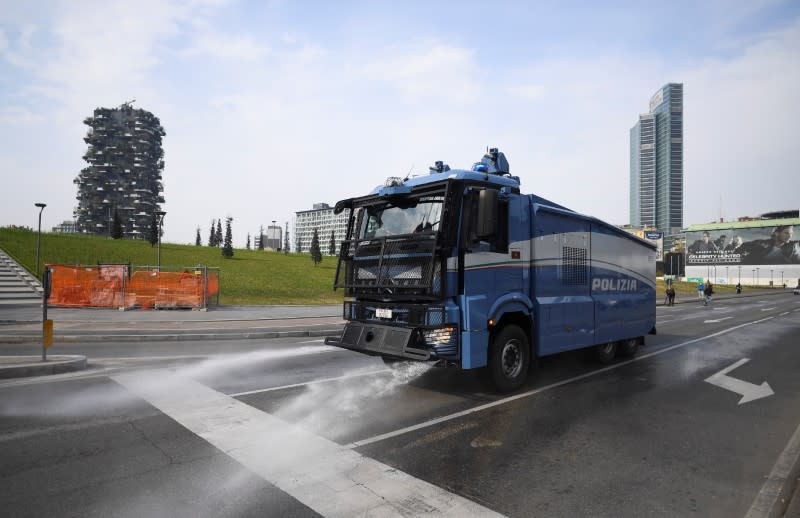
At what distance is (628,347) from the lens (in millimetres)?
10367

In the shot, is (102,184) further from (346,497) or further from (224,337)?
(346,497)

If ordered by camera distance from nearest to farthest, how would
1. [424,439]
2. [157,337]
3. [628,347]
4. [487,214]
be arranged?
[424,439] < [487,214] < [628,347] < [157,337]

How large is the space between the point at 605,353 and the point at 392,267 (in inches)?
221

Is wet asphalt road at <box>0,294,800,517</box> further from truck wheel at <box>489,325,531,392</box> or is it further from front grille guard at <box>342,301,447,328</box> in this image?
front grille guard at <box>342,301,447,328</box>

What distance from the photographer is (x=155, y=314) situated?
19.5 meters

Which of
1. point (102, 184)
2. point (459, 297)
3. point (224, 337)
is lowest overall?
point (224, 337)

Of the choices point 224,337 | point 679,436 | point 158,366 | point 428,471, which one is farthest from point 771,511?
point 224,337

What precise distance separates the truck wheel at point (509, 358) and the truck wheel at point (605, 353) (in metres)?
3.09

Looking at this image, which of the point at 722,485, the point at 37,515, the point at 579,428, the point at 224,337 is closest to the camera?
the point at 37,515

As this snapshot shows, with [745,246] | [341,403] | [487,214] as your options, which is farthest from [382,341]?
[745,246]

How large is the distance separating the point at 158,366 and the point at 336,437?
223 inches

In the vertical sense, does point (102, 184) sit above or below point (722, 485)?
above

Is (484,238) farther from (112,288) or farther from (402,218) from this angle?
(112,288)

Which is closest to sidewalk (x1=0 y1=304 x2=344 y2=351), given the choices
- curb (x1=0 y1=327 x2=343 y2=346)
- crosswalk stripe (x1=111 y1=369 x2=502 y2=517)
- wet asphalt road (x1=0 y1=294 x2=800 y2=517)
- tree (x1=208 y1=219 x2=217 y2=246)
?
curb (x1=0 y1=327 x2=343 y2=346)
